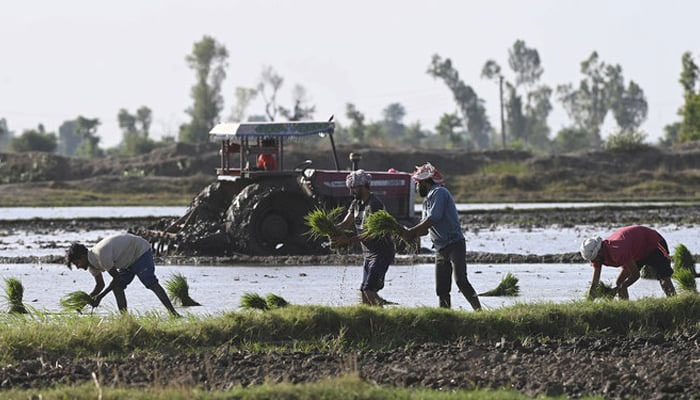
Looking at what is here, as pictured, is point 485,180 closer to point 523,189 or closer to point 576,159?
point 523,189

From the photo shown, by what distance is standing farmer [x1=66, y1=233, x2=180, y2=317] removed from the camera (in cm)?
1474

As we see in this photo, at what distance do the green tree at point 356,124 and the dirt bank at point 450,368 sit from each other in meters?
106

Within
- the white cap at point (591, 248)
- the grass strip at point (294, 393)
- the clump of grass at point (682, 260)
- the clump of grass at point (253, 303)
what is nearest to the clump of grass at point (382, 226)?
the clump of grass at point (253, 303)

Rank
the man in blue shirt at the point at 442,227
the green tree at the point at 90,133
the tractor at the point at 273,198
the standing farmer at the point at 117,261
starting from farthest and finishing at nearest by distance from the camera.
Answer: the green tree at the point at 90,133
the tractor at the point at 273,198
the standing farmer at the point at 117,261
the man in blue shirt at the point at 442,227

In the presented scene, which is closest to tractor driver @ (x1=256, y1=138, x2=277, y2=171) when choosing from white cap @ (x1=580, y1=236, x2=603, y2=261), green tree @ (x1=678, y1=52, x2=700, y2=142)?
white cap @ (x1=580, y1=236, x2=603, y2=261)

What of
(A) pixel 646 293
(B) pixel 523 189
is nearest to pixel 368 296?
(A) pixel 646 293

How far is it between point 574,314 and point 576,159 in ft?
246

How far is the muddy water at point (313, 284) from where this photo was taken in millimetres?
18198

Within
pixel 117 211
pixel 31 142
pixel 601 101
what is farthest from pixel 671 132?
pixel 117 211

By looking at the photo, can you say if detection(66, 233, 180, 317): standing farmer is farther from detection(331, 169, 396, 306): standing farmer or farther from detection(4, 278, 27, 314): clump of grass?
detection(331, 169, 396, 306): standing farmer

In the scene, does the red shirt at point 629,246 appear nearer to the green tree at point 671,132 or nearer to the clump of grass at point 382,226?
the clump of grass at point 382,226

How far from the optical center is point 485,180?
77562 mm

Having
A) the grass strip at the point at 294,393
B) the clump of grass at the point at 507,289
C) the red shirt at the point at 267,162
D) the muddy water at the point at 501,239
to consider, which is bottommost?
the muddy water at the point at 501,239

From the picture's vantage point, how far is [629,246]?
1538 centimetres
